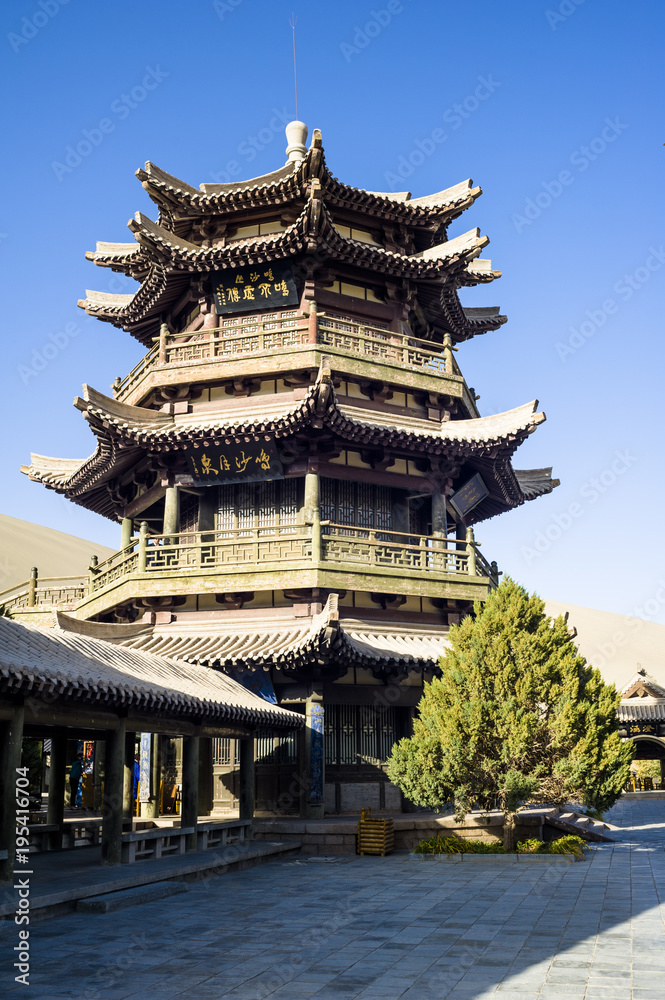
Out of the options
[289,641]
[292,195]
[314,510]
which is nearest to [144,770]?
[289,641]

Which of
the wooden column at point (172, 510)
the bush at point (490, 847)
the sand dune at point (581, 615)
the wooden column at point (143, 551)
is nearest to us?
the bush at point (490, 847)

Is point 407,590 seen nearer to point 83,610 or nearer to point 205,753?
point 205,753

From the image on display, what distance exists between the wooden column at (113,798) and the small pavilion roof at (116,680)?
21.7 inches

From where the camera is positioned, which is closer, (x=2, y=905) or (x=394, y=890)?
(x=2, y=905)

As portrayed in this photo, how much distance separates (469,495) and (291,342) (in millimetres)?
6648

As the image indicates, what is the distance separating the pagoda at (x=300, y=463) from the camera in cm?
1956

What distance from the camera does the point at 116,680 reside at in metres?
12.2

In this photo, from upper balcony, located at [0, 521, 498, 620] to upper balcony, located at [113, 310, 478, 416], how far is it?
391cm

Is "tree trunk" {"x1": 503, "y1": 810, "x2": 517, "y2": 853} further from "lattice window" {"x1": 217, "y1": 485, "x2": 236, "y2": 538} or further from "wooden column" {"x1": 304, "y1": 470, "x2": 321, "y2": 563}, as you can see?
"lattice window" {"x1": 217, "y1": 485, "x2": 236, "y2": 538}

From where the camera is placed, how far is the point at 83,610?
78.2 ft

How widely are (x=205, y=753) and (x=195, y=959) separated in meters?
11.5

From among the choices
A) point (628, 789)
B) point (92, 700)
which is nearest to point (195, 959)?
point (92, 700)

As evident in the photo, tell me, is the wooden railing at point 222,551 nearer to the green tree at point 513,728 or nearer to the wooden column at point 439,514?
the wooden column at point 439,514

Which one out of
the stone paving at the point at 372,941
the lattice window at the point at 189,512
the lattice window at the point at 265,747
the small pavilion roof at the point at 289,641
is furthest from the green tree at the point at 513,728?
the lattice window at the point at 189,512
